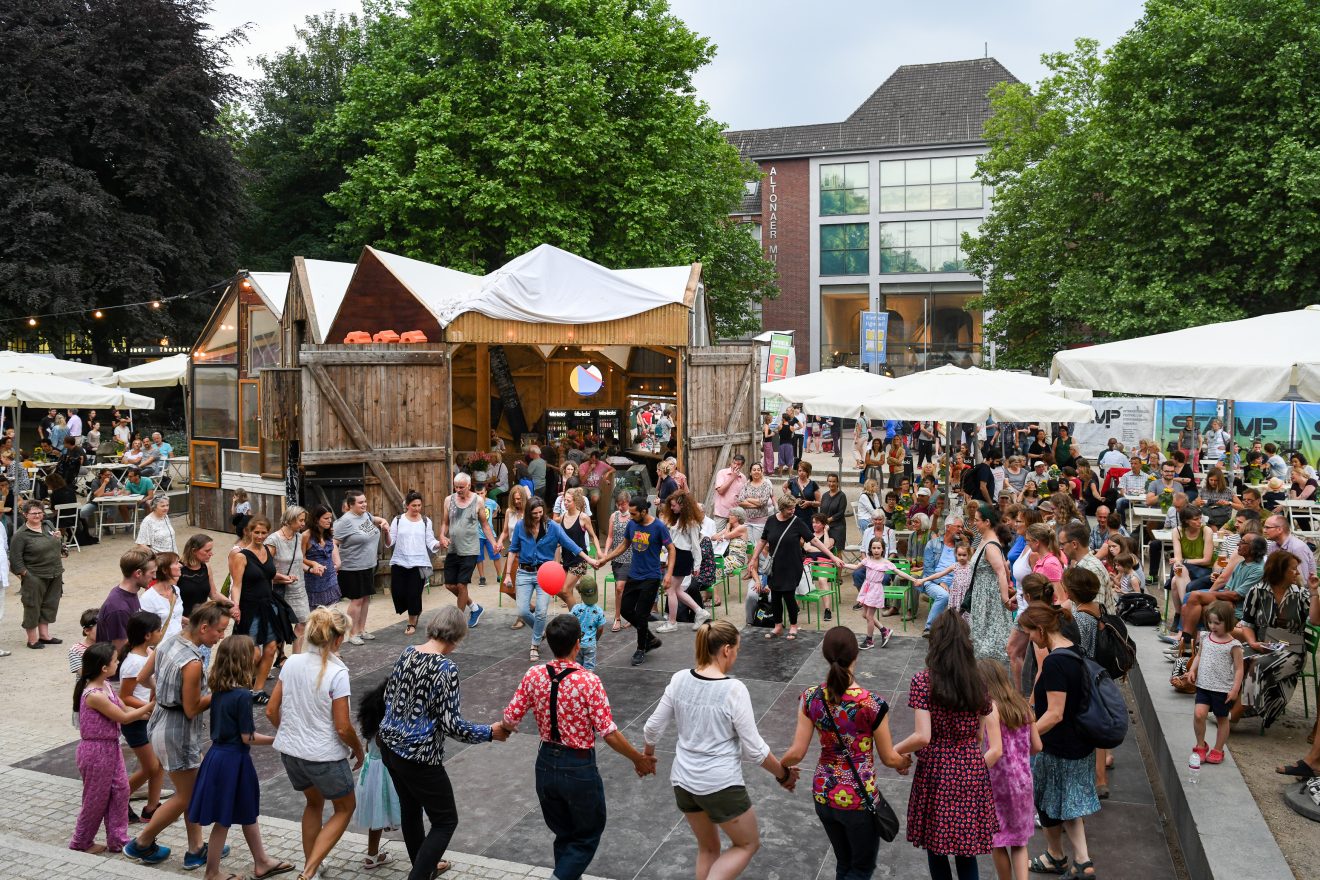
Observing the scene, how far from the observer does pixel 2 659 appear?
1038 centimetres

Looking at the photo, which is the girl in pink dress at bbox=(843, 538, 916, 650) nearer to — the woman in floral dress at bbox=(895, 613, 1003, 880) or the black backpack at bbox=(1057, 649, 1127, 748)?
the black backpack at bbox=(1057, 649, 1127, 748)

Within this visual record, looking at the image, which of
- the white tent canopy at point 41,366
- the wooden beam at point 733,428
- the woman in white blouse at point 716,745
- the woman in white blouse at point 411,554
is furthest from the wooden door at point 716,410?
the woman in white blouse at point 716,745

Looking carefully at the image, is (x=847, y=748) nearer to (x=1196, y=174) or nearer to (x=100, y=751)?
(x=100, y=751)

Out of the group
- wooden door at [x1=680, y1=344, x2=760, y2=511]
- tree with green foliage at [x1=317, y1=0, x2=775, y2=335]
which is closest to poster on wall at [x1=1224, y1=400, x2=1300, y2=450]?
wooden door at [x1=680, y1=344, x2=760, y2=511]

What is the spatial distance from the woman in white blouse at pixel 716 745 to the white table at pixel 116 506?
15605 mm

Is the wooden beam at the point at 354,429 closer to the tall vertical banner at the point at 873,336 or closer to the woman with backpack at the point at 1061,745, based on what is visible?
the woman with backpack at the point at 1061,745

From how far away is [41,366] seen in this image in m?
18.8

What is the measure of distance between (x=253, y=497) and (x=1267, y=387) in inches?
612

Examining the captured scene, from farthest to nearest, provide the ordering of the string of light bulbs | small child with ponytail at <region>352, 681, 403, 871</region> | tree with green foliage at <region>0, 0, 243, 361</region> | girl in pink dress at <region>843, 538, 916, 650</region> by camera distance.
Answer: tree with green foliage at <region>0, 0, 243, 361</region>
the string of light bulbs
girl in pink dress at <region>843, 538, 916, 650</region>
small child with ponytail at <region>352, 681, 403, 871</region>

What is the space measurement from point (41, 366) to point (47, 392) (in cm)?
424

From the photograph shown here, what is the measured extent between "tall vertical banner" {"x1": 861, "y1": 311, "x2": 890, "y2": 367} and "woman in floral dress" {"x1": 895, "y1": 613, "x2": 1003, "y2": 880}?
36781 mm

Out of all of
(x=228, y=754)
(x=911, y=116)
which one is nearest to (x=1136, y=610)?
(x=228, y=754)

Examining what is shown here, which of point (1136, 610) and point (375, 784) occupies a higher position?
point (1136, 610)

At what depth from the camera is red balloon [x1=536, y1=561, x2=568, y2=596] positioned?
367 inches
